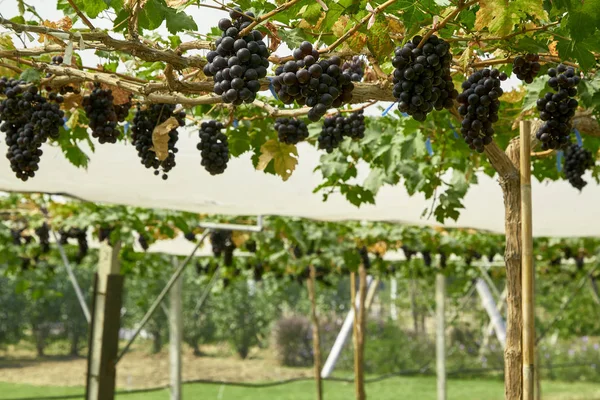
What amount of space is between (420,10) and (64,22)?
1277 mm

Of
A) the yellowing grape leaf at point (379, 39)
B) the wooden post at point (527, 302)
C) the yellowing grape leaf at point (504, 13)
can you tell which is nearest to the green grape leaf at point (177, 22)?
the yellowing grape leaf at point (379, 39)

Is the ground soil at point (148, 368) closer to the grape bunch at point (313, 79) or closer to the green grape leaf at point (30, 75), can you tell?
the green grape leaf at point (30, 75)

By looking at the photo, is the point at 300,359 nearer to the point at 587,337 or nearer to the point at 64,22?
the point at 587,337

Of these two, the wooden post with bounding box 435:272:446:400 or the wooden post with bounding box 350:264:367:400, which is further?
the wooden post with bounding box 435:272:446:400

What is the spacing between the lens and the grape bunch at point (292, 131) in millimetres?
3033

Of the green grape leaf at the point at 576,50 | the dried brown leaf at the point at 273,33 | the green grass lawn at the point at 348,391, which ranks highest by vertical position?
the dried brown leaf at the point at 273,33

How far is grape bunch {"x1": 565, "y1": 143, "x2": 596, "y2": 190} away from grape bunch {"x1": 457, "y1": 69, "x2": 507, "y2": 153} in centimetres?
152

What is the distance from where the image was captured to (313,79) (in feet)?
6.33

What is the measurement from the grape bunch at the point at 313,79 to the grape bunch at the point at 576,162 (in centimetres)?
222

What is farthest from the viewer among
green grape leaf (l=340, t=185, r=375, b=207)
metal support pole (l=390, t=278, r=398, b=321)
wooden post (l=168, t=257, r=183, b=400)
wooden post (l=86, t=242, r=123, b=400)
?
metal support pole (l=390, t=278, r=398, b=321)

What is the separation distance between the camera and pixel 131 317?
18.6 meters

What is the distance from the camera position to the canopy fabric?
13.7ft

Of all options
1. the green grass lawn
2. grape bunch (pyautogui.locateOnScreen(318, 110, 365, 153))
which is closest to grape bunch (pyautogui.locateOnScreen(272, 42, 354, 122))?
grape bunch (pyautogui.locateOnScreen(318, 110, 365, 153))

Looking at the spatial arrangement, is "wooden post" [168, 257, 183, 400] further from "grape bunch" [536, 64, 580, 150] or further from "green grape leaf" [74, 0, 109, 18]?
"green grape leaf" [74, 0, 109, 18]
